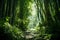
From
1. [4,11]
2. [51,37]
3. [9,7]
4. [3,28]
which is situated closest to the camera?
[3,28]

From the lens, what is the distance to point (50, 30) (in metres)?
11.4

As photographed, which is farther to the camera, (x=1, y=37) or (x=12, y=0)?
(x=12, y=0)

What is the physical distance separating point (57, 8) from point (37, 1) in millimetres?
2659

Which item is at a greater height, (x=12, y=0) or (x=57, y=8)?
(x=12, y=0)

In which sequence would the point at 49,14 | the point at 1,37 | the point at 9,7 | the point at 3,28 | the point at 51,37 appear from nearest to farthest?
the point at 1,37, the point at 3,28, the point at 51,37, the point at 9,7, the point at 49,14

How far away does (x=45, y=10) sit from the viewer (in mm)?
13695

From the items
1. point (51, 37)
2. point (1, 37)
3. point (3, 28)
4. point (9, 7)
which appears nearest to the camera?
point (1, 37)

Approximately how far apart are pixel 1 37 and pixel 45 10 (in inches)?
273

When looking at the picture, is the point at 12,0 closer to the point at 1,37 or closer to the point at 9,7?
the point at 9,7

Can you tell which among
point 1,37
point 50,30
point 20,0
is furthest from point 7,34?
point 20,0

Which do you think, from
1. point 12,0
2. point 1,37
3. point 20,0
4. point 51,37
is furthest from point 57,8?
point 1,37

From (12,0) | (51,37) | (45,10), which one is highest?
(12,0)

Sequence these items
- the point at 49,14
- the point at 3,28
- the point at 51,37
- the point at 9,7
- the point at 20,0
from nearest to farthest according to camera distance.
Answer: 1. the point at 3,28
2. the point at 51,37
3. the point at 9,7
4. the point at 49,14
5. the point at 20,0

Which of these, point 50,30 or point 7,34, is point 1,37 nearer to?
point 7,34
